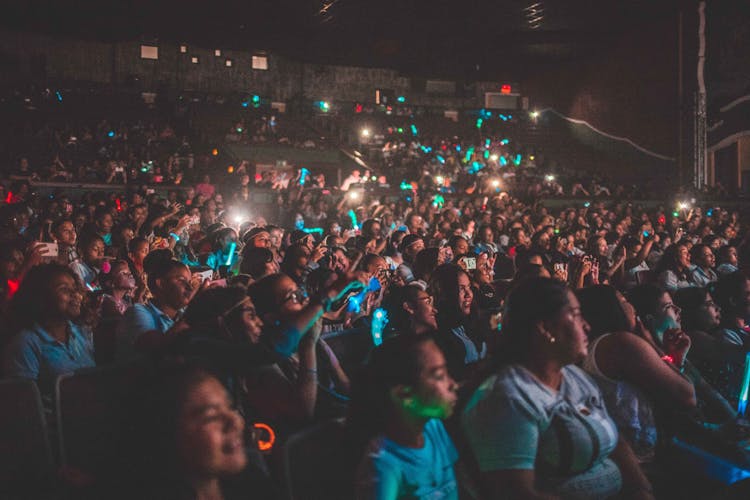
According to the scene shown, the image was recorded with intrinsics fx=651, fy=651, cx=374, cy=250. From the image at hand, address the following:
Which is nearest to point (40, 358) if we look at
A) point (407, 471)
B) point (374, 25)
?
point (407, 471)

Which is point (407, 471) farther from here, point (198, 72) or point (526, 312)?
point (198, 72)

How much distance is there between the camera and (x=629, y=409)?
2.71 meters

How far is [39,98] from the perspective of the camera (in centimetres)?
2369

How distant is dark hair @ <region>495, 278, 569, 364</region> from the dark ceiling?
70.2ft

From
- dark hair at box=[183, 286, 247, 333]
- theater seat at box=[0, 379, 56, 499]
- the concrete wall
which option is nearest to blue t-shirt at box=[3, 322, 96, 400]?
theater seat at box=[0, 379, 56, 499]

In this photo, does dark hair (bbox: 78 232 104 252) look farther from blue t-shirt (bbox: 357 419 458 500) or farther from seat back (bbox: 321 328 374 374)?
blue t-shirt (bbox: 357 419 458 500)

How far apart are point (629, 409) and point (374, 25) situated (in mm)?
24932

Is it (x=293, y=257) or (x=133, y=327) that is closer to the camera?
(x=133, y=327)

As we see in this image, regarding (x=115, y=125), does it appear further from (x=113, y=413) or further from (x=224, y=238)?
(x=113, y=413)

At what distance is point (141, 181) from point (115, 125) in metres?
7.31

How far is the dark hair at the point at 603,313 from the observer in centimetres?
296

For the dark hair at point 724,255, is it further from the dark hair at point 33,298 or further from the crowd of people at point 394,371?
the dark hair at point 33,298

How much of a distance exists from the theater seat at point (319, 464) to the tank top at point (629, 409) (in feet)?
3.74

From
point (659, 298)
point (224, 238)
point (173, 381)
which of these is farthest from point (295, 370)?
point (224, 238)
